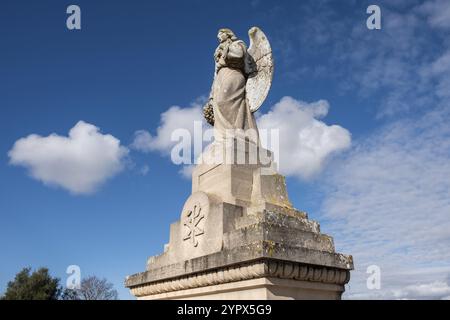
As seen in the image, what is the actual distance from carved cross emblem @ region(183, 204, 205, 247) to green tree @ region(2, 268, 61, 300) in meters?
34.7

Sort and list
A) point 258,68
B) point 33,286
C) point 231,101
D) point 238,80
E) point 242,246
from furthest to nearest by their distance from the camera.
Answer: point 33,286 → point 258,68 → point 238,80 → point 231,101 → point 242,246

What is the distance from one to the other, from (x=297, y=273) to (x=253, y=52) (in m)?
5.33

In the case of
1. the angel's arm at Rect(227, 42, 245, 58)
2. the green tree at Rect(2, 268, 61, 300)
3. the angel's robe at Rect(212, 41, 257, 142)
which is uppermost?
the angel's arm at Rect(227, 42, 245, 58)

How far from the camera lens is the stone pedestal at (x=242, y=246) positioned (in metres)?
6.82

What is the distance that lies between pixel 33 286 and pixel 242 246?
37956mm

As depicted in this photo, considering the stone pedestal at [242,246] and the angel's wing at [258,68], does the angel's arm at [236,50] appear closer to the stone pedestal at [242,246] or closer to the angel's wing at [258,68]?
the angel's wing at [258,68]

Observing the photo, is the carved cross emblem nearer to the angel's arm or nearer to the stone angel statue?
the stone angel statue

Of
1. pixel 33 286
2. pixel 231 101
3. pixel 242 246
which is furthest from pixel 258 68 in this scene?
pixel 33 286

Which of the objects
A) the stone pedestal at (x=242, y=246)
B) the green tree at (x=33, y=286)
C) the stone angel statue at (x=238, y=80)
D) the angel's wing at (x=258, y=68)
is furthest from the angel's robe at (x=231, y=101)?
the green tree at (x=33, y=286)

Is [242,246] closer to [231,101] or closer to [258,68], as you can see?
[231,101]

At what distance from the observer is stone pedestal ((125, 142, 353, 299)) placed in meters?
6.82

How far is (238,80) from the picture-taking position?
373 inches

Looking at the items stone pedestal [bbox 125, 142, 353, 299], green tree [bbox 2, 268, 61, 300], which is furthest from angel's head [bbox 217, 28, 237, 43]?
green tree [bbox 2, 268, 61, 300]

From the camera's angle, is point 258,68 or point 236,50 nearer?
point 236,50
